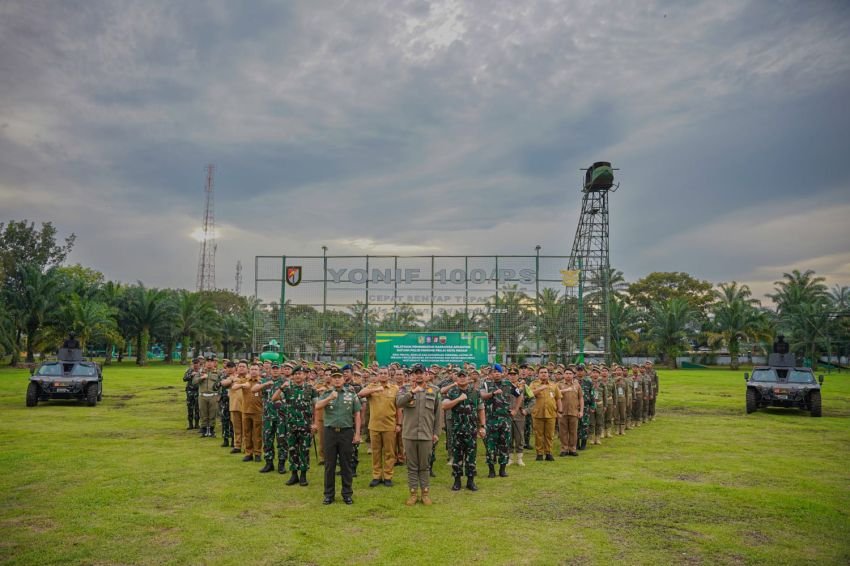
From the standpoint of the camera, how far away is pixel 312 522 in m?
7.41

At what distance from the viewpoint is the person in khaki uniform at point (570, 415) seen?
12141 mm

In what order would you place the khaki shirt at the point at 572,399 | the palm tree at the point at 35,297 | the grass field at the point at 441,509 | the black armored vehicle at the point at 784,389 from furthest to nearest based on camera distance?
the palm tree at the point at 35,297
the black armored vehicle at the point at 784,389
the khaki shirt at the point at 572,399
the grass field at the point at 441,509

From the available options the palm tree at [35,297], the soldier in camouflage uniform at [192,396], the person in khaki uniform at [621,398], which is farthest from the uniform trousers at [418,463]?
the palm tree at [35,297]

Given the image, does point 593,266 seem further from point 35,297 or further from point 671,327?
point 35,297

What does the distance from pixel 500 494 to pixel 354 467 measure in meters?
2.72

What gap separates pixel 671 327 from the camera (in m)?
52.1

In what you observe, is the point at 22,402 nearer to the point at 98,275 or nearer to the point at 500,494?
the point at 500,494

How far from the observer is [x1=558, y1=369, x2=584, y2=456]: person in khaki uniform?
12141 millimetres

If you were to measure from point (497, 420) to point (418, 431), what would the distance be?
214cm

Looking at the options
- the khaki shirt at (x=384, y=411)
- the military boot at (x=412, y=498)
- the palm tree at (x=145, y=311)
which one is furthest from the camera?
the palm tree at (x=145, y=311)

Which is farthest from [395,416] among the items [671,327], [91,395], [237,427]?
[671,327]

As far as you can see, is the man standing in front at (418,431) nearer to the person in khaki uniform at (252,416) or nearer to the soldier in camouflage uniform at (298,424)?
the soldier in camouflage uniform at (298,424)

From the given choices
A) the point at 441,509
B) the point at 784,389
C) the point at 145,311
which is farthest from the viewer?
the point at 145,311

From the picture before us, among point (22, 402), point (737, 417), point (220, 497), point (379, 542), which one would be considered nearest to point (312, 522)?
point (379, 542)
